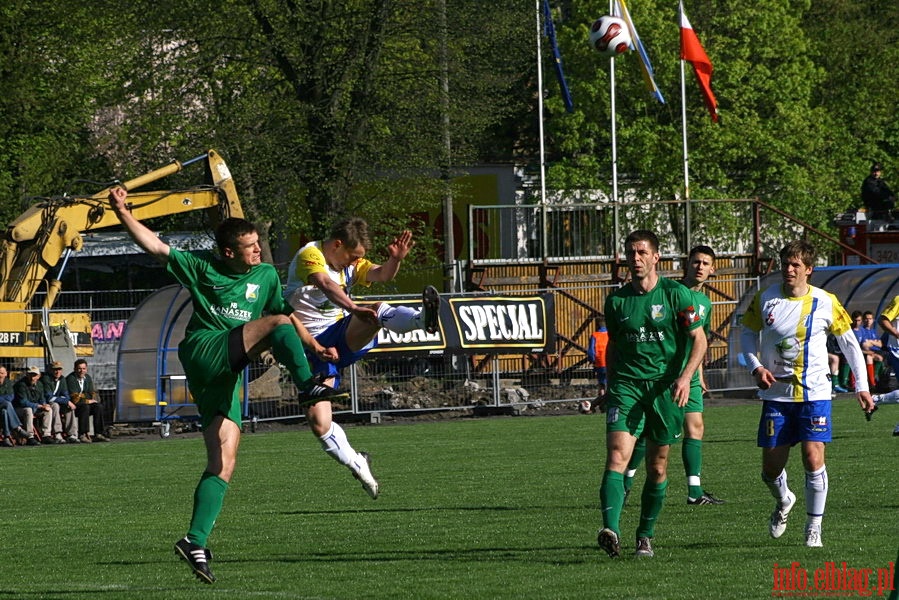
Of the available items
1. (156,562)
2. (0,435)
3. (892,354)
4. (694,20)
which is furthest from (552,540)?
(694,20)

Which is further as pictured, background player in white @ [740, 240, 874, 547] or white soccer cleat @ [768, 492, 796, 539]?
white soccer cleat @ [768, 492, 796, 539]

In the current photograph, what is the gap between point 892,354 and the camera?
19.3 metres

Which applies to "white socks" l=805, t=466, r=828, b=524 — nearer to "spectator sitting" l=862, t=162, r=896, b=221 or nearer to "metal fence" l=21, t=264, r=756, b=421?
"metal fence" l=21, t=264, r=756, b=421

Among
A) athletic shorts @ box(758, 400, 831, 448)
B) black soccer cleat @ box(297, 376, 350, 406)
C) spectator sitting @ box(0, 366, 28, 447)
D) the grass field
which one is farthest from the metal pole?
black soccer cleat @ box(297, 376, 350, 406)

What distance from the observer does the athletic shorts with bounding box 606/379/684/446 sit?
9.39m

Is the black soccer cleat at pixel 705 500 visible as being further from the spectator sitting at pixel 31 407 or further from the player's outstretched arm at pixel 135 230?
the spectator sitting at pixel 31 407

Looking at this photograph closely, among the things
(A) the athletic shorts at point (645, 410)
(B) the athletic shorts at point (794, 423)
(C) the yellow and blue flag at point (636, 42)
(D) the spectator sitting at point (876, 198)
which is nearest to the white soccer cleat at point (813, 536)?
(B) the athletic shorts at point (794, 423)

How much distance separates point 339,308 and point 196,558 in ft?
12.8

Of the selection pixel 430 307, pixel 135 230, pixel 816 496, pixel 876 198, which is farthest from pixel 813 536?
pixel 876 198

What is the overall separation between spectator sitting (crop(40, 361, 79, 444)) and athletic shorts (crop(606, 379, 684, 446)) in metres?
16.1

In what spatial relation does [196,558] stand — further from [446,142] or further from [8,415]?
[446,142]

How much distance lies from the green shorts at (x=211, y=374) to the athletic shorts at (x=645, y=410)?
222 cm

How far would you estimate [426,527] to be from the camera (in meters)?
11.6

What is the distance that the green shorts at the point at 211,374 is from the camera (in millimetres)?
8977
